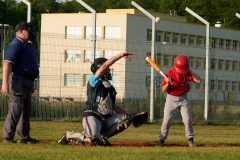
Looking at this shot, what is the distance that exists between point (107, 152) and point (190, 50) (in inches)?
2067

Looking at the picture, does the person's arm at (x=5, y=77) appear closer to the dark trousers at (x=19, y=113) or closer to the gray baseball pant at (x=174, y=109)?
the dark trousers at (x=19, y=113)

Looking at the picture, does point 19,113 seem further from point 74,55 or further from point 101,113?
point 74,55

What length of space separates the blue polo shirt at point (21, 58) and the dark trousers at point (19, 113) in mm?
148

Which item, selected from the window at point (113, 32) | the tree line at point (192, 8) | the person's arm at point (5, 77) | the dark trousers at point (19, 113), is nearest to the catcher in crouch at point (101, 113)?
the dark trousers at point (19, 113)

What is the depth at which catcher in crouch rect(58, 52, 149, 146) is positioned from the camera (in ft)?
23.7

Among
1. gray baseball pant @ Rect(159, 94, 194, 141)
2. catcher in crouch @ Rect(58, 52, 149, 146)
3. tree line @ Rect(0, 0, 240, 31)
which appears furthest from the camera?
tree line @ Rect(0, 0, 240, 31)

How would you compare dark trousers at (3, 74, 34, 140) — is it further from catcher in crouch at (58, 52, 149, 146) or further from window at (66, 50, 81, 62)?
window at (66, 50, 81, 62)

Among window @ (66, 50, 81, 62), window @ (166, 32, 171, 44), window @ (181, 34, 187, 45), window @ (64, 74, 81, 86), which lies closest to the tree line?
window @ (181, 34, 187, 45)

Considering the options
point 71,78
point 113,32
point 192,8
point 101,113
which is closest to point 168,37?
point 113,32

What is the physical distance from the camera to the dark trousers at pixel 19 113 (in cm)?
728

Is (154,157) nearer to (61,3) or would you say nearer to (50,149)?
(50,149)

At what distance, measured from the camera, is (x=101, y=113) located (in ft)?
24.4

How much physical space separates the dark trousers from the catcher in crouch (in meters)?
0.79

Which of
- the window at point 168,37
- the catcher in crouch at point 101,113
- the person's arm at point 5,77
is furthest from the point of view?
the window at point 168,37
